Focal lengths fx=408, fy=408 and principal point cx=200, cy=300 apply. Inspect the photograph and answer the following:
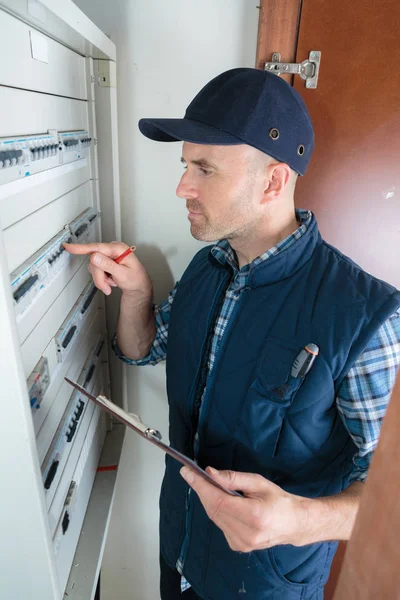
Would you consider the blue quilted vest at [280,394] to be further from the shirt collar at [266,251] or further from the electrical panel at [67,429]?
the electrical panel at [67,429]

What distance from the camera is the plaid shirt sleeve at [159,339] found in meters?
1.27

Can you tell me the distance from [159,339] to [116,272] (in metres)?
0.29

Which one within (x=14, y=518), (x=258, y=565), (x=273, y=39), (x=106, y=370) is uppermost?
(x=273, y=39)

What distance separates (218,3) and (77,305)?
92 cm

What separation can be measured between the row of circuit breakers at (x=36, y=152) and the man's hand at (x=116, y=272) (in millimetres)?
227

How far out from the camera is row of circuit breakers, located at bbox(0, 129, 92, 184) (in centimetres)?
61

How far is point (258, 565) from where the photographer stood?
3.04 feet

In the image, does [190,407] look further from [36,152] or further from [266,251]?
[36,152]

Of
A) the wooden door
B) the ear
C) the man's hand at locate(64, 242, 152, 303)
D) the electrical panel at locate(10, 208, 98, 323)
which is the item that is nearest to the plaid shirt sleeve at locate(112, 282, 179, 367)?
the man's hand at locate(64, 242, 152, 303)

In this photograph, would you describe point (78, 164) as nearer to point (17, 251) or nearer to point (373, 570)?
point (17, 251)

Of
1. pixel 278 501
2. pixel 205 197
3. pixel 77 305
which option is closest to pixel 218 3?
pixel 205 197

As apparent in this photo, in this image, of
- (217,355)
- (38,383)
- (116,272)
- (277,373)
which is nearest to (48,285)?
(38,383)

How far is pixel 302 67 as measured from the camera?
1.15m

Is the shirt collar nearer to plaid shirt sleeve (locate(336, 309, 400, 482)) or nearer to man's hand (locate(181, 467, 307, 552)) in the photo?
plaid shirt sleeve (locate(336, 309, 400, 482))
